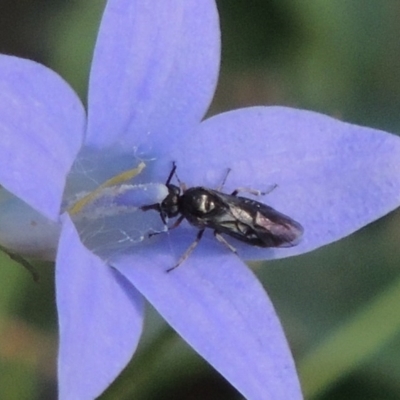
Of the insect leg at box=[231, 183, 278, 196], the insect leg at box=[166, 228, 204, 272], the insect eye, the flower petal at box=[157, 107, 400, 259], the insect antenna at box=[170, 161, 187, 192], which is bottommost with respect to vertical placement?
the insect leg at box=[166, 228, 204, 272]

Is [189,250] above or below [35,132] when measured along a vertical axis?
below

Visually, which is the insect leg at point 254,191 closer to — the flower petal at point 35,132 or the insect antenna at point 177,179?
the insect antenna at point 177,179

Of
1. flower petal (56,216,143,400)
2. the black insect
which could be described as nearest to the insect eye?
the black insect

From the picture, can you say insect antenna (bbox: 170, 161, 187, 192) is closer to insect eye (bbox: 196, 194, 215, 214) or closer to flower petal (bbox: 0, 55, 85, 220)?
insect eye (bbox: 196, 194, 215, 214)

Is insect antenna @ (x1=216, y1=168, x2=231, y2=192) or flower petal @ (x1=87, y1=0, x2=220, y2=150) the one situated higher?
flower petal @ (x1=87, y1=0, x2=220, y2=150)

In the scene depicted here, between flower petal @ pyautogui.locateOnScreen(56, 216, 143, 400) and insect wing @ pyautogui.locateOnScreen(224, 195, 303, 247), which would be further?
insect wing @ pyautogui.locateOnScreen(224, 195, 303, 247)

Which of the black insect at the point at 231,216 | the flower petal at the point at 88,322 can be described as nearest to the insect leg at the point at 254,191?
the black insect at the point at 231,216

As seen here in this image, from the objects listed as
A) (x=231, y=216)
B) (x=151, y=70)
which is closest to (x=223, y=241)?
(x=231, y=216)

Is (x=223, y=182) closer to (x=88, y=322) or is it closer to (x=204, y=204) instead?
(x=204, y=204)
